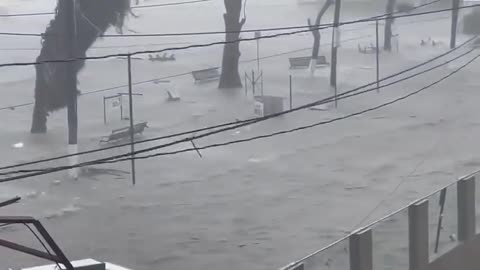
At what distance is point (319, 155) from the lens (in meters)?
10.5

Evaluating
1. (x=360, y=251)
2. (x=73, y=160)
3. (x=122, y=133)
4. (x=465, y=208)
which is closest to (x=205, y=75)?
(x=122, y=133)

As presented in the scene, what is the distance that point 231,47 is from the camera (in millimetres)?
12492

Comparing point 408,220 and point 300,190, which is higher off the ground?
point 408,220

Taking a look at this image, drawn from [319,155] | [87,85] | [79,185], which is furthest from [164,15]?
[79,185]

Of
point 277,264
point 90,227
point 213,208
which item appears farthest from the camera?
point 213,208

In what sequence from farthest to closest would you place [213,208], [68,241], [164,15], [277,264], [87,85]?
1. [164,15]
2. [87,85]
3. [213,208]
4. [68,241]
5. [277,264]

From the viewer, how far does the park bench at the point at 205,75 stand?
39.0 ft

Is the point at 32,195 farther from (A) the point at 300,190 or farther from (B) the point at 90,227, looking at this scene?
(A) the point at 300,190

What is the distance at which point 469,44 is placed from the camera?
1509cm

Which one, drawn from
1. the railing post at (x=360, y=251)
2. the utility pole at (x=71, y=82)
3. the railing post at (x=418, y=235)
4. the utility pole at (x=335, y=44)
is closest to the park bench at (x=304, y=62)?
the utility pole at (x=335, y=44)

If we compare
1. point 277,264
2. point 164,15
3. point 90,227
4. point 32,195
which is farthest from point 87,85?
point 277,264

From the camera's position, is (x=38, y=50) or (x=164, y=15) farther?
(x=164, y=15)

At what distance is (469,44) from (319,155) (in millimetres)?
5789

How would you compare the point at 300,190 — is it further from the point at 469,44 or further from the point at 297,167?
the point at 469,44
